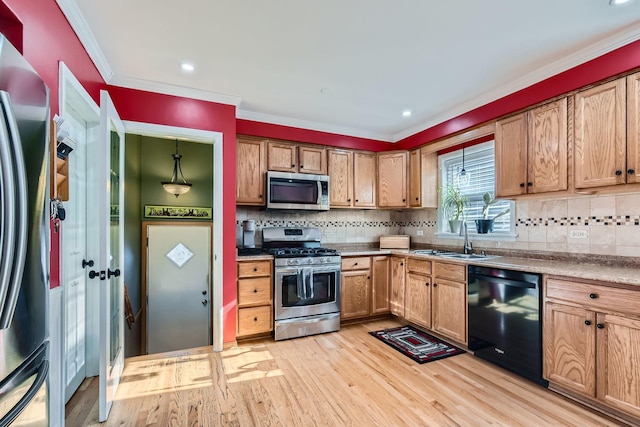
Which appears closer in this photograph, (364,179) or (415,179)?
(415,179)

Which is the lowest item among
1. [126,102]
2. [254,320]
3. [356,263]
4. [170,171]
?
[254,320]

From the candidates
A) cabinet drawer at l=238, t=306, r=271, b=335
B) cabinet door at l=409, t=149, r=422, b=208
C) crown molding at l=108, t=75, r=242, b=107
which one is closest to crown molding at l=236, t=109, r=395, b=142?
crown molding at l=108, t=75, r=242, b=107

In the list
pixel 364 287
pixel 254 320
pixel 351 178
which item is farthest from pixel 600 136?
pixel 254 320

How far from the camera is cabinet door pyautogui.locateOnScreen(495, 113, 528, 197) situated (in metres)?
2.70

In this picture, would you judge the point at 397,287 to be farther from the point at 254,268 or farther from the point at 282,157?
the point at 282,157

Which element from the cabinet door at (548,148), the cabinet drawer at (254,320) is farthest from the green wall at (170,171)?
the cabinet door at (548,148)

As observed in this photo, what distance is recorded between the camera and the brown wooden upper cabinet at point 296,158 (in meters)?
3.61

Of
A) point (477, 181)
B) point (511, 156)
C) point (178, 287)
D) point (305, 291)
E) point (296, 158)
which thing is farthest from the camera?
point (178, 287)

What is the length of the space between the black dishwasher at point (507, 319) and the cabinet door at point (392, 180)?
1.55 meters

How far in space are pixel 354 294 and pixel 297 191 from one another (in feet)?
4.77

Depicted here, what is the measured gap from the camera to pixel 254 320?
3184 mm

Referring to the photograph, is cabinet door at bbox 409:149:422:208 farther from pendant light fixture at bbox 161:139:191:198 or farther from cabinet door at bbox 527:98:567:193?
pendant light fixture at bbox 161:139:191:198

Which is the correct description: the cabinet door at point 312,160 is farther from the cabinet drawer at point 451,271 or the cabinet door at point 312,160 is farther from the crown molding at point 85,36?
the crown molding at point 85,36

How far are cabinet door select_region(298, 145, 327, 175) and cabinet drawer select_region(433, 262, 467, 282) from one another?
5.87 feet
